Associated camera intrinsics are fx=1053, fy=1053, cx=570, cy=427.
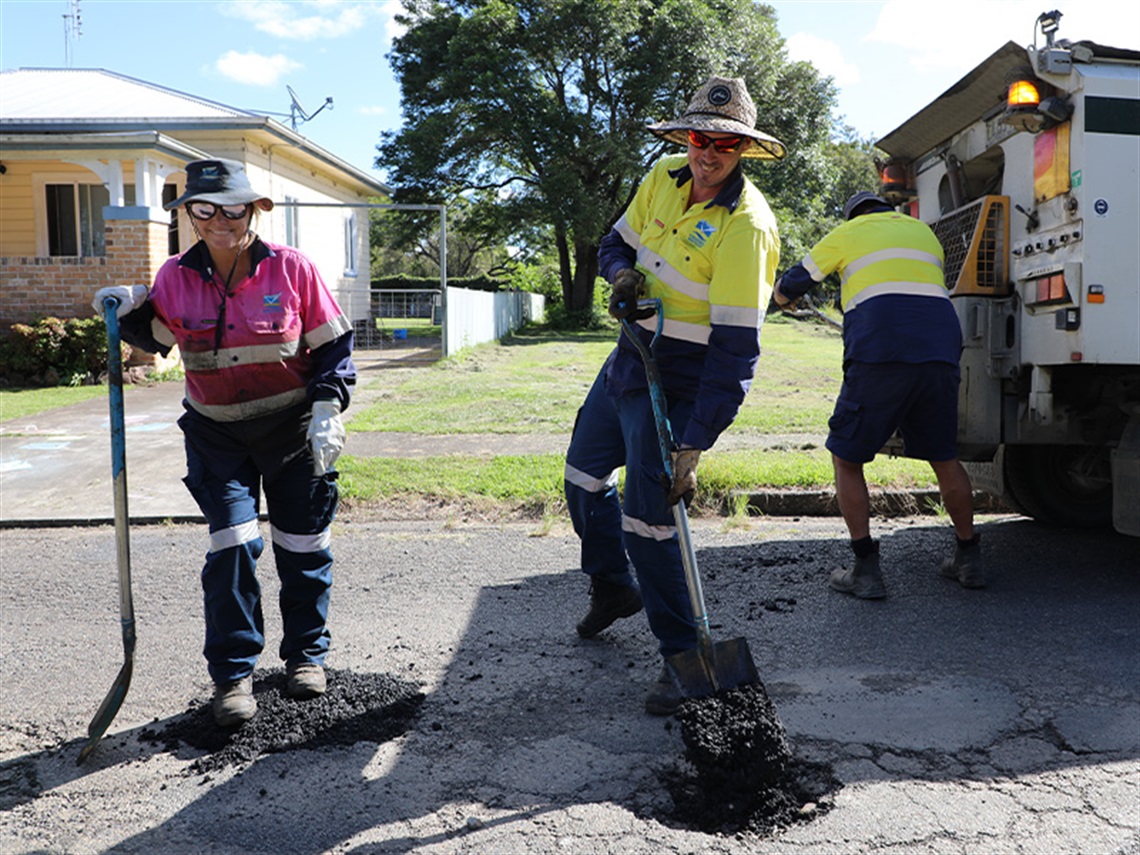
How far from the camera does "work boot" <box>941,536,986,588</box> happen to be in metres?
5.09

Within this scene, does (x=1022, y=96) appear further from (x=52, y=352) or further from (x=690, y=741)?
(x=52, y=352)

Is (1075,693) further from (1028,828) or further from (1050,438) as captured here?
(1050,438)

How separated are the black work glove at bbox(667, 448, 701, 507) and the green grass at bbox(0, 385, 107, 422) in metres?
9.30

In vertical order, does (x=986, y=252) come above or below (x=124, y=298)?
above

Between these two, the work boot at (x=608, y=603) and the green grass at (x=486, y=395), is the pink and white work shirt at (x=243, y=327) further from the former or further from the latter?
the green grass at (x=486, y=395)

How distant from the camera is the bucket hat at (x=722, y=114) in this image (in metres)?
3.49

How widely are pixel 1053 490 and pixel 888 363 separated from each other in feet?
6.57

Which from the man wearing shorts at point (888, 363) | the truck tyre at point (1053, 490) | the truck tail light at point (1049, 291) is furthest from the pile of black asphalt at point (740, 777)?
the truck tyre at point (1053, 490)

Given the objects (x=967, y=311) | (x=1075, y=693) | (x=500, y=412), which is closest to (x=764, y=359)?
(x=500, y=412)

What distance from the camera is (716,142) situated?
3.54 m

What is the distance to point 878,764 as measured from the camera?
3213 millimetres

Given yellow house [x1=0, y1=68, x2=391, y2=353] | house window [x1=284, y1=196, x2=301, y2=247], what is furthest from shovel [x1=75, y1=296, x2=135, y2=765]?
house window [x1=284, y1=196, x2=301, y2=247]

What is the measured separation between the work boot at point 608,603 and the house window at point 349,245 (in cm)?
2158

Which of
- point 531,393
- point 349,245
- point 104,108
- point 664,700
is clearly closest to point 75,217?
point 104,108
